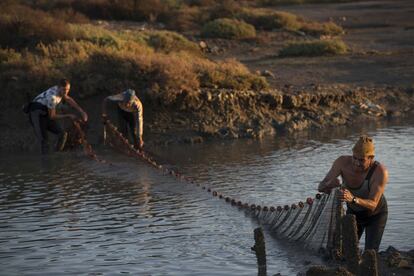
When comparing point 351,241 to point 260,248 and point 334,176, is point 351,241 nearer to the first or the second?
point 260,248

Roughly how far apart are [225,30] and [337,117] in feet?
40.8

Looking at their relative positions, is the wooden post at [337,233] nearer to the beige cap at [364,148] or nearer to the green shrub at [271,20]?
the beige cap at [364,148]

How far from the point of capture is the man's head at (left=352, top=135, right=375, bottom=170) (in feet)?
31.1

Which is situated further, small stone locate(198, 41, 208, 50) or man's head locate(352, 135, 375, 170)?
small stone locate(198, 41, 208, 50)

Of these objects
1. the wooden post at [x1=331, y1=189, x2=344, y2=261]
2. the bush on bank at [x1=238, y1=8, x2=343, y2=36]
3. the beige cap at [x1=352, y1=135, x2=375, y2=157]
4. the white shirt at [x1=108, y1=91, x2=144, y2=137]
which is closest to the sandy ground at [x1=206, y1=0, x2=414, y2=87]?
the bush on bank at [x1=238, y1=8, x2=343, y2=36]

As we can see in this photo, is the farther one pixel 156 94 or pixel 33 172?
pixel 156 94

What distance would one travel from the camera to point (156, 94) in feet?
68.3

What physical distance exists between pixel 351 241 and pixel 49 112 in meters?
10.9

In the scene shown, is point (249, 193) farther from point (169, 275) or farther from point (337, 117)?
point (337, 117)

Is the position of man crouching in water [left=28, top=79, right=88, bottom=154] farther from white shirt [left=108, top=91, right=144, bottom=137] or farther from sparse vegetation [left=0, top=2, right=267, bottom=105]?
sparse vegetation [left=0, top=2, right=267, bottom=105]

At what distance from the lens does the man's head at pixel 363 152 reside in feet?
31.1

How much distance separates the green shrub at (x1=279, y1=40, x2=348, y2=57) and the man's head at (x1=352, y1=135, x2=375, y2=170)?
20.3 metres

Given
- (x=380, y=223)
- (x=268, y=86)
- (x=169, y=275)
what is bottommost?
(x=169, y=275)

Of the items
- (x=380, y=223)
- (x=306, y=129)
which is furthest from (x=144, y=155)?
(x=380, y=223)
